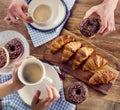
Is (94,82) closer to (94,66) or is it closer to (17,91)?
(94,66)

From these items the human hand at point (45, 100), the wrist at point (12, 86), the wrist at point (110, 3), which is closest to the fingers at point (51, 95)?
the human hand at point (45, 100)

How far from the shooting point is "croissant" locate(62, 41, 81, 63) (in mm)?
1251

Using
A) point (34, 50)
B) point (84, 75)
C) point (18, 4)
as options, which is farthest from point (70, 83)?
point (18, 4)

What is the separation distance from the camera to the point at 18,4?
1238 mm

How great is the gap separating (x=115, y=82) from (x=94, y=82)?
0.23 feet

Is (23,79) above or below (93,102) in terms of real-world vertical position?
above

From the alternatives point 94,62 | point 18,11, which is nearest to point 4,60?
point 18,11

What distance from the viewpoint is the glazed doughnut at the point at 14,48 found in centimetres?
126

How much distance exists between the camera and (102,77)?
1.22 meters

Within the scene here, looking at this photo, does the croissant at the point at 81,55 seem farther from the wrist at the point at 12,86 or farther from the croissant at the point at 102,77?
the wrist at the point at 12,86

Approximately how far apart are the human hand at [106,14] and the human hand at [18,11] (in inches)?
8.7

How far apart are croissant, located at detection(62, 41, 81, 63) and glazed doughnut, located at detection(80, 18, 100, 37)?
0.17 feet

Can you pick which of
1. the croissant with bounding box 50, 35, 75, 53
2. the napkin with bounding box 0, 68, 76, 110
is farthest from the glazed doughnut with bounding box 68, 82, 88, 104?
the croissant with bounding box 50, 35, 75, 53

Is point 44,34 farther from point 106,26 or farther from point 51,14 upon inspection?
point 106,26
